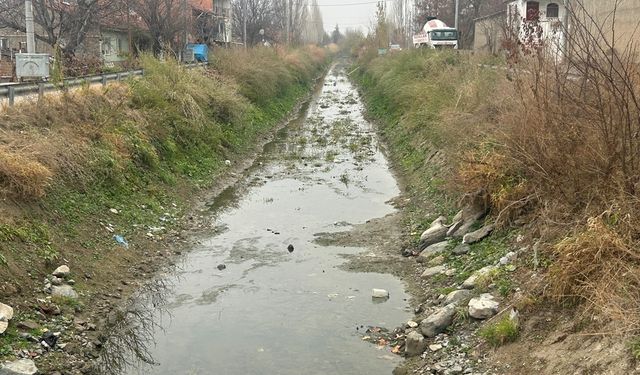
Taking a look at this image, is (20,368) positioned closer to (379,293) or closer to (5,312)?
(5,312)

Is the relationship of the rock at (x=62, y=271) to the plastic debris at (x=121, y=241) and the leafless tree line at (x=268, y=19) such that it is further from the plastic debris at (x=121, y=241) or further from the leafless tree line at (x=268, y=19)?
the leafless tree line at (x=268, y=19)

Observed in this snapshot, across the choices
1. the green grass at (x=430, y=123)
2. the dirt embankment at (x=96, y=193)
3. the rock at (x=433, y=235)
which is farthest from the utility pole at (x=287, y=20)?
the rock at (x=433, y=235)

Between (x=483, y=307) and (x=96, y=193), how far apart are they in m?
7.96

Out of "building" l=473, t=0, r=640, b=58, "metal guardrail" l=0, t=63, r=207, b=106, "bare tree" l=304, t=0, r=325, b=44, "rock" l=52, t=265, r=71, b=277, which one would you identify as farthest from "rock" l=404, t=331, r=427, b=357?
"bare tree" l=304, t=0, r=325, b=44

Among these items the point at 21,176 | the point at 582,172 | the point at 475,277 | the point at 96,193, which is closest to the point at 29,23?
the point at 96,193

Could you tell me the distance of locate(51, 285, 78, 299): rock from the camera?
824 centimetres

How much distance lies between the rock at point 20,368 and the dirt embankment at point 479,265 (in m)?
4.06

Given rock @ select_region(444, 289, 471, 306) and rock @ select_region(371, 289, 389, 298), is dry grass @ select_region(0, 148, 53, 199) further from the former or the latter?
rock @ select_region(444, 289, 471, 306)

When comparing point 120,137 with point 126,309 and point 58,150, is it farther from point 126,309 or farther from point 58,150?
point 126,309

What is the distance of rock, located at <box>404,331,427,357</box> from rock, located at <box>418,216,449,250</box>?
Result: 3.58 m

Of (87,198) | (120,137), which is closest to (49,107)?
(120,137)

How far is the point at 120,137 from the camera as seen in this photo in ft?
46.1

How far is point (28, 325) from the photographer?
728cm

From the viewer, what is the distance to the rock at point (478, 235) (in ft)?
31.3
